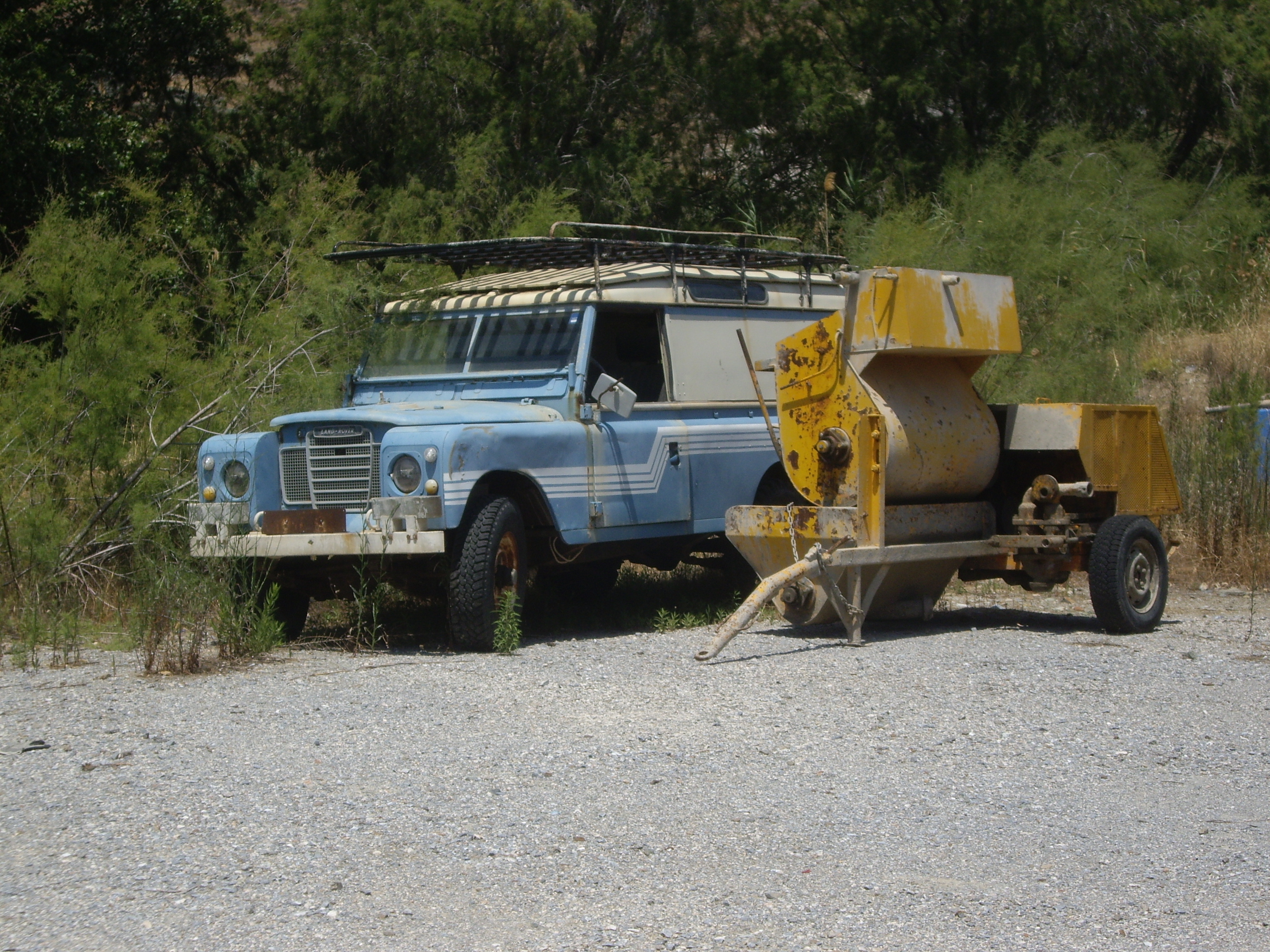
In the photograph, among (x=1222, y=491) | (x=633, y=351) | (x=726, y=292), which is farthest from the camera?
(x=1222, y=491)

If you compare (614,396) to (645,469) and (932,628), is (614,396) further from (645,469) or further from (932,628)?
(932,628)

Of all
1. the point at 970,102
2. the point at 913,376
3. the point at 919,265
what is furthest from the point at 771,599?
the point at 970,102

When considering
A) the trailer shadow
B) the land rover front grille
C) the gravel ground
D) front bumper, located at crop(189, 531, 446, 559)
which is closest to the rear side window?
the trailer shadow

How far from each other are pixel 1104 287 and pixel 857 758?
1367cm

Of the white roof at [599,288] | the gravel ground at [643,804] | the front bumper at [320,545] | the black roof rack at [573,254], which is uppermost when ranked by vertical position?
the black roof rack at [573,254]

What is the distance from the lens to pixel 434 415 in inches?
318

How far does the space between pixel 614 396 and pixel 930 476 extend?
1.93 metres

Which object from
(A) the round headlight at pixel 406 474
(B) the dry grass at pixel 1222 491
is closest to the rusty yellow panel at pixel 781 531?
(A) the round headlight at pixel 406 474

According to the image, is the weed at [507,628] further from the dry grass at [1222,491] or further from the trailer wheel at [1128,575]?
the dry grass at [1222,491]

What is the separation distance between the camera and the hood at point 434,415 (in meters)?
7.99

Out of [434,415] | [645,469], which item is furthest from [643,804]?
[645,469]

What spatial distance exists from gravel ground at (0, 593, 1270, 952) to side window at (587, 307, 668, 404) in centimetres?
243

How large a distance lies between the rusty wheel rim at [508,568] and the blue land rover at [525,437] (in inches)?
0.5

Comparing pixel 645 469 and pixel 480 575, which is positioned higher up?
pixel 645 469
